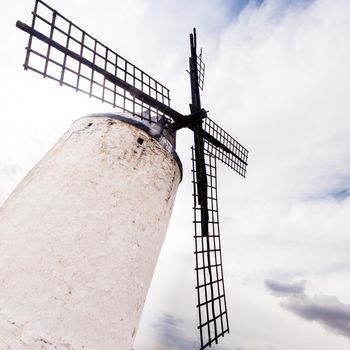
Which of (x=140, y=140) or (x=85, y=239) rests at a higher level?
(x=140, y=140)

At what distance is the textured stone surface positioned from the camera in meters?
2.66

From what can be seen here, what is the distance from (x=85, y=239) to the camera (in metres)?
3.13

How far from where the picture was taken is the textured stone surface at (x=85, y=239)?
2.66m

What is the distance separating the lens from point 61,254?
2.97m

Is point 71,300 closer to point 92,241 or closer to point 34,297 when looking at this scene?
point 34,297

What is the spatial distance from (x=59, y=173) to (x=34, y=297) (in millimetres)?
1526

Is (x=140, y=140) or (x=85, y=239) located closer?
(x=85, y=239)

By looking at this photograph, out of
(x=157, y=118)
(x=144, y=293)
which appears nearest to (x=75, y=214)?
(x=144, y=293)

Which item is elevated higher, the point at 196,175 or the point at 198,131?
the point at 198,131

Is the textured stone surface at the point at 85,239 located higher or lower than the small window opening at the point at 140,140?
lower

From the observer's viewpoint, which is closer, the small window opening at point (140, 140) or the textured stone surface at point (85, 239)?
the textured stone surface at point (85, 239)

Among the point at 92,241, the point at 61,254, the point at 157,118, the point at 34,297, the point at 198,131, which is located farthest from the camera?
the point at 198,131

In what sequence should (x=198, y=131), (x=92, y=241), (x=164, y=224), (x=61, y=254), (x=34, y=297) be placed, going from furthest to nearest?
(x=198, y=131) → (x=164, y=224) → (x=92, y=241) → (x=61, y=254) → (x=34, y=297)

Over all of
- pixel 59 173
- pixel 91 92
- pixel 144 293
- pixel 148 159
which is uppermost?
pixel 91 92
